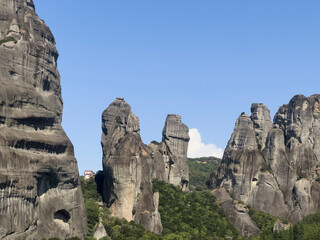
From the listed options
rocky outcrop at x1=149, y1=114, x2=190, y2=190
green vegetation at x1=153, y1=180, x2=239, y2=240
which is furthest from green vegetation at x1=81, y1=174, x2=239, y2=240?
rocky outcrop at x1=149, y1=114, x2=190, y2=190

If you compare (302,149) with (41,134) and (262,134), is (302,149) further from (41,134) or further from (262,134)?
(41,134)

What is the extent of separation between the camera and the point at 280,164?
4683 inches

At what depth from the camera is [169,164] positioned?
405 ft

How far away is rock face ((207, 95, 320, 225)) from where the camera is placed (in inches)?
4483

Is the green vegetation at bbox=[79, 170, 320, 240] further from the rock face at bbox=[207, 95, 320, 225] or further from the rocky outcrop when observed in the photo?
the rock face at bbox=[207, 95, 320, 225]

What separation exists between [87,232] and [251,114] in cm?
6277

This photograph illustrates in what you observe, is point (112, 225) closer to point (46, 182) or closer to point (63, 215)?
point (63, 215)

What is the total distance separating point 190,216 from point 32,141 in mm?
43470

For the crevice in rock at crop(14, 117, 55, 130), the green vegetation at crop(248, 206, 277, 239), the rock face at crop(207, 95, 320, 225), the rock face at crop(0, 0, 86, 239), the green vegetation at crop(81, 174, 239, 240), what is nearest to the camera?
the rock face at crop(0, 0, 86, 239)

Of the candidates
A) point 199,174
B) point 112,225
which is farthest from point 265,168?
point 199,174

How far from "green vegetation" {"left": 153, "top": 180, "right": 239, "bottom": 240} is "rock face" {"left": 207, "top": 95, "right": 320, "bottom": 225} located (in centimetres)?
909

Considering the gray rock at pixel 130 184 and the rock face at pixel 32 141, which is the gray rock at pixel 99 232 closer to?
the rock face at pixel 32 141

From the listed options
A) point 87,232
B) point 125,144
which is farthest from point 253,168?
point 87,232

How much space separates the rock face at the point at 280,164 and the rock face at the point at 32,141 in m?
48.7
